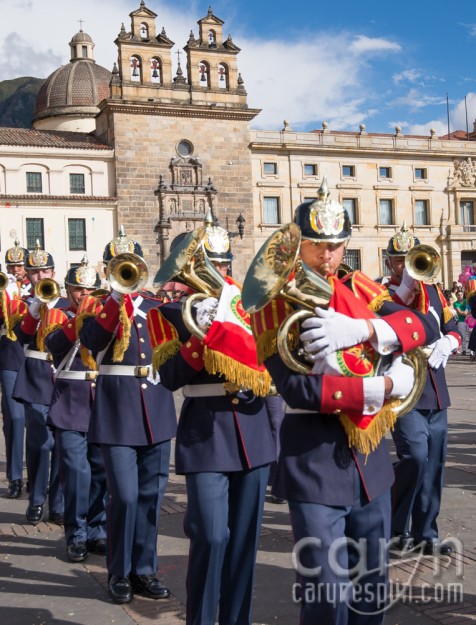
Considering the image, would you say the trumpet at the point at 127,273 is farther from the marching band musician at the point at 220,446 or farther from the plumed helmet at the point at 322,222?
the plumed helmet at the point at 322,222

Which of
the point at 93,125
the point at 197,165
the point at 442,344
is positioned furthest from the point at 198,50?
the point at 442,344

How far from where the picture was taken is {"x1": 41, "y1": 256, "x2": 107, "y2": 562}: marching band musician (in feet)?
20.0

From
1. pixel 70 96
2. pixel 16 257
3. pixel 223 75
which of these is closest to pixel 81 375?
pixel 16 257

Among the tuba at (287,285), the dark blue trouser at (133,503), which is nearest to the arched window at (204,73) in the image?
the dark blue trouser at (133,503)

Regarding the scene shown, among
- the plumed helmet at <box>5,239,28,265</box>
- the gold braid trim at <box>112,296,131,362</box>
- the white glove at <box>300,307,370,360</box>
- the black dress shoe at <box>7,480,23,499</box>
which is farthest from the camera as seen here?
the plumed helmet at <box>5,239,28,265</box>

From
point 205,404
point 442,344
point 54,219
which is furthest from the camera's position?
point 54,219

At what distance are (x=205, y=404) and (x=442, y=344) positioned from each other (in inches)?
97.8

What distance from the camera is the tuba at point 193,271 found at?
4.20 metres

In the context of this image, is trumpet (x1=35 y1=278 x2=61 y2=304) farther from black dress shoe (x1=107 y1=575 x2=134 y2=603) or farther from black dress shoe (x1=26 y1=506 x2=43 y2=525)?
black dress shoe (x1=107 y1=575 x2=134 y2=603)

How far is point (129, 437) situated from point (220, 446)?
124cm

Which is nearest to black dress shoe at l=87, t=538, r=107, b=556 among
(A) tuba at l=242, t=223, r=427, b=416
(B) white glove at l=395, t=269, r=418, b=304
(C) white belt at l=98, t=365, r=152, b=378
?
(C) white belt at l=98, t=365, r=152, b=378

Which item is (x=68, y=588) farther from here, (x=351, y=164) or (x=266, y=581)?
(x=351, y=164)

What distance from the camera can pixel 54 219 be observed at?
40.0m

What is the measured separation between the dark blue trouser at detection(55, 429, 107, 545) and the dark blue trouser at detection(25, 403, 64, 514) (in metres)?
0.80
